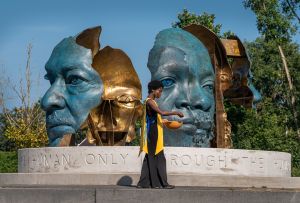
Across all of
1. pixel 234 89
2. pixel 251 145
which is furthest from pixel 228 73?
pixel 251 145

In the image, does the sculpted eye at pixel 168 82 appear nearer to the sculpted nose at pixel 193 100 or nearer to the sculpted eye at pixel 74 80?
the sculpted nose at pixel 193 100

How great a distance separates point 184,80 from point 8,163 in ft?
49.1

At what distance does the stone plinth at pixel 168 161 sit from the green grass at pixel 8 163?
15327 millimetres

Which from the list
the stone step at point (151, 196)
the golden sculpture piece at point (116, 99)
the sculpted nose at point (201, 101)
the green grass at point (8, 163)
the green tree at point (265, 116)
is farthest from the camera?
the green tree at point (265, 116)

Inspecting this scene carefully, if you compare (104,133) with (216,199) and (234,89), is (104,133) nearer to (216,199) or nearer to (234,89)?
(234,89)

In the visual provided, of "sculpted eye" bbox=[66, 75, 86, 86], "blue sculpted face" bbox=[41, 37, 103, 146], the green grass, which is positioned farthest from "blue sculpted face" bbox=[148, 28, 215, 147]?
the green grass

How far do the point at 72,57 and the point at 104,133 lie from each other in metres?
2.36

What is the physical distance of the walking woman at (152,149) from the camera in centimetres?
961

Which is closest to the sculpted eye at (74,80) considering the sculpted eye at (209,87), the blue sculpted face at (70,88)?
the blue sculpted face at (70,88)

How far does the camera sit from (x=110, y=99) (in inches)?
714

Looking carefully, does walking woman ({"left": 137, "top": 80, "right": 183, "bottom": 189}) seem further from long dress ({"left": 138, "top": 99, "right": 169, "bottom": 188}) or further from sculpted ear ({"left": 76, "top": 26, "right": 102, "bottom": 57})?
sculpted ear ({"left": 76, "top": 26, "right": 102, "bottom": 57})

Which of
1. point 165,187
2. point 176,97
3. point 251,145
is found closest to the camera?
point 165,187

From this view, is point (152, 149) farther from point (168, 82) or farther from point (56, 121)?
point (56, 121)

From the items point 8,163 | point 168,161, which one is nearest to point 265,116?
point 8,163
